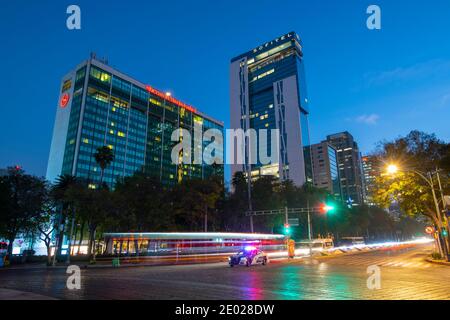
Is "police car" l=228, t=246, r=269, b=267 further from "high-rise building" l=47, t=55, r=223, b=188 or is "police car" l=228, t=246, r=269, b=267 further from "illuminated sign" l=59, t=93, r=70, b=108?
"illuminated sign" l=59, t=93, r=70, b=108

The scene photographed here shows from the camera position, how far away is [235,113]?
195250 millimetres

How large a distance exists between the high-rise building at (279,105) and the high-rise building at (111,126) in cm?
4486

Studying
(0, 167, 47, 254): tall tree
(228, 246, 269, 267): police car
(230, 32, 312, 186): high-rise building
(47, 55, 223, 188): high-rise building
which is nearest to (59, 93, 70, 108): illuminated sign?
(47, 55, 223, 188): high-rise building

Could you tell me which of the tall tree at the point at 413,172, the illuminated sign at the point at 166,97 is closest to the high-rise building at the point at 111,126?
the illuminated sign at the point at 166,97

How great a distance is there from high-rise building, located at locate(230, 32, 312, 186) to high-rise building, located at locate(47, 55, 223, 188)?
4486cm

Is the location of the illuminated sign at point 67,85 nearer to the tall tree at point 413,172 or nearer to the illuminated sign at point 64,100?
the illuminated sign at point 64,100

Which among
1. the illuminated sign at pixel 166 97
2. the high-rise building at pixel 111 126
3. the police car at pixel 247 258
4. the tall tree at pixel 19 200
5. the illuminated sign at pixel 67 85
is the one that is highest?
the illuminated sign at pixel 166 97

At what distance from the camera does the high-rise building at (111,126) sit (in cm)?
12119

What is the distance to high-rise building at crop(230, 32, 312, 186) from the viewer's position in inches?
6570

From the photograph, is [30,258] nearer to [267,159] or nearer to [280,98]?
[267,159]

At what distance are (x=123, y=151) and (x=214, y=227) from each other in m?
78.4

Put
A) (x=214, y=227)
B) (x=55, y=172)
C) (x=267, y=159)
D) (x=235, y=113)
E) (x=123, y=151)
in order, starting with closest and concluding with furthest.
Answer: (x=214, y=227) < (x=55, y=172) < (x=123, y=151) < (x=267, y=159) < (x=235, y=113)

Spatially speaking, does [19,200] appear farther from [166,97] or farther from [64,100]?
[166,97]
